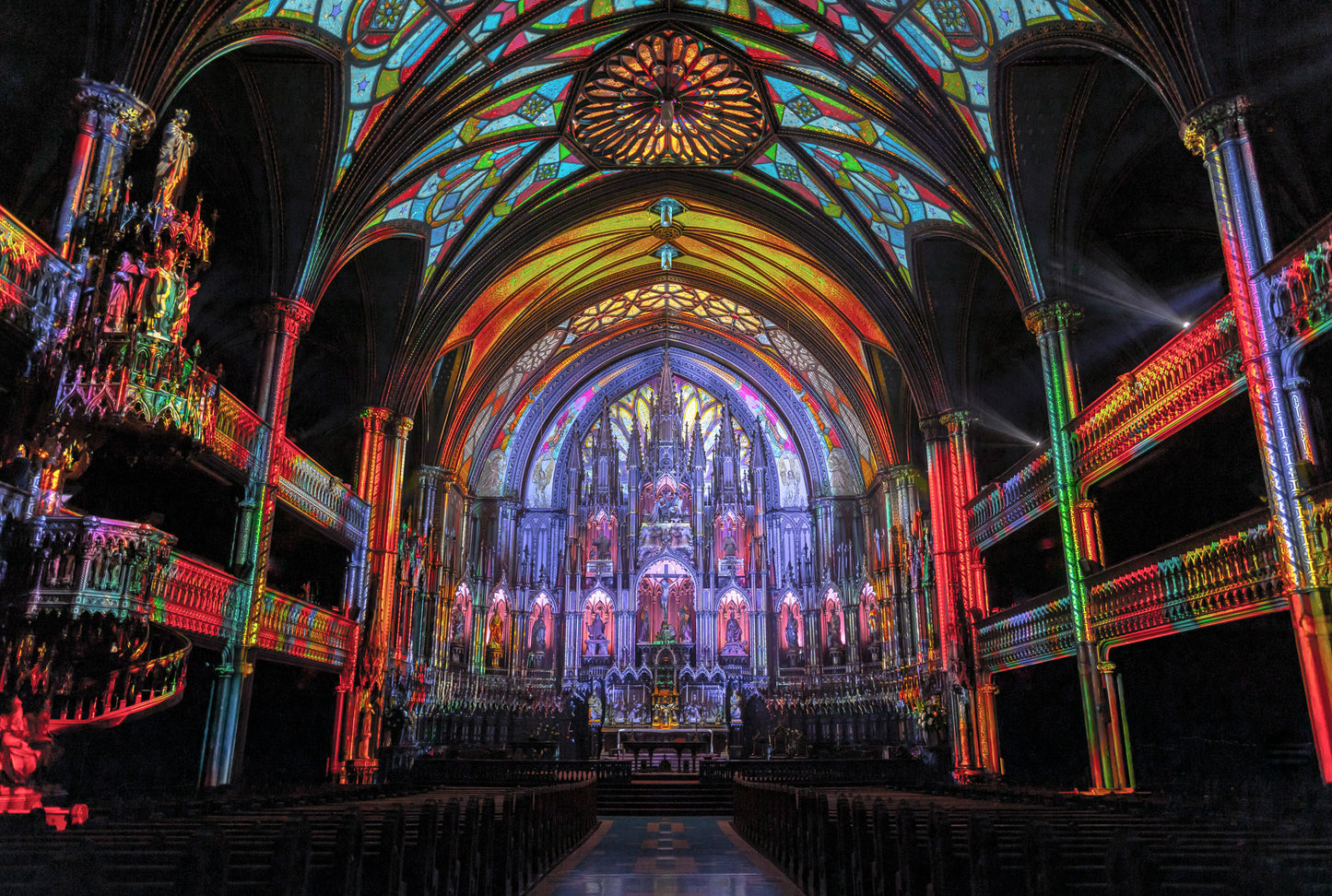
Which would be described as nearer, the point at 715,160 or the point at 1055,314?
the point at 1055,314

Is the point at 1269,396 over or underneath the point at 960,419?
underneath

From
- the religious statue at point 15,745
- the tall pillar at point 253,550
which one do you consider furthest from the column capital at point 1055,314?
the religious statue at point 15,745

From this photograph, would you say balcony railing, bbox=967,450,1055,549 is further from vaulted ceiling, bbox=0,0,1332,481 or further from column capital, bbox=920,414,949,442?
vaulted ceiling, bbox=0,0,1332,481

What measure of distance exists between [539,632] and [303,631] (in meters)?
13.8

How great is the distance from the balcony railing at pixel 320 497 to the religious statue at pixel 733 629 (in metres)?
14.0

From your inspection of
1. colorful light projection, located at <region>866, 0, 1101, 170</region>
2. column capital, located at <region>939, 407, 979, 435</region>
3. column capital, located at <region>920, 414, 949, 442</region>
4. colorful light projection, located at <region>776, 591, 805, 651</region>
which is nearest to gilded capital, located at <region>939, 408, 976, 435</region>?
column capital, located at <region>939, 407, 979, 435</region>

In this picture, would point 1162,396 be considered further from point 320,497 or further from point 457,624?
point 457,624

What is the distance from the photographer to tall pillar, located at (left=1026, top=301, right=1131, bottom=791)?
1400cm

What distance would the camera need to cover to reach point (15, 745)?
8.76 m

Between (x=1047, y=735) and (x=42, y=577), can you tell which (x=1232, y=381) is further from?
(x=42, y=577)

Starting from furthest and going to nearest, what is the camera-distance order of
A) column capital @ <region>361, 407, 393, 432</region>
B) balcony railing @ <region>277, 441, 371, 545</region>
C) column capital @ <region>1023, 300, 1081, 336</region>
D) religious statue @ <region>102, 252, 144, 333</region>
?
column capital @ <region>361, 407, 393, 432</region> < balcony railing @ <region>277, 441, 371, 545</region> < column capital @ <region>1023, 300, 1081, 336</region> < religious statue @ <region>102, 252, 144, 333</region>

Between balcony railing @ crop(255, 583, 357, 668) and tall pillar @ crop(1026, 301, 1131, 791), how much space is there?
14131 mm

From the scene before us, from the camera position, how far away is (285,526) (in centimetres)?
1948

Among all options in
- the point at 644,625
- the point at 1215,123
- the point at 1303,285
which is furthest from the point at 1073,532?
the point at 644,625
